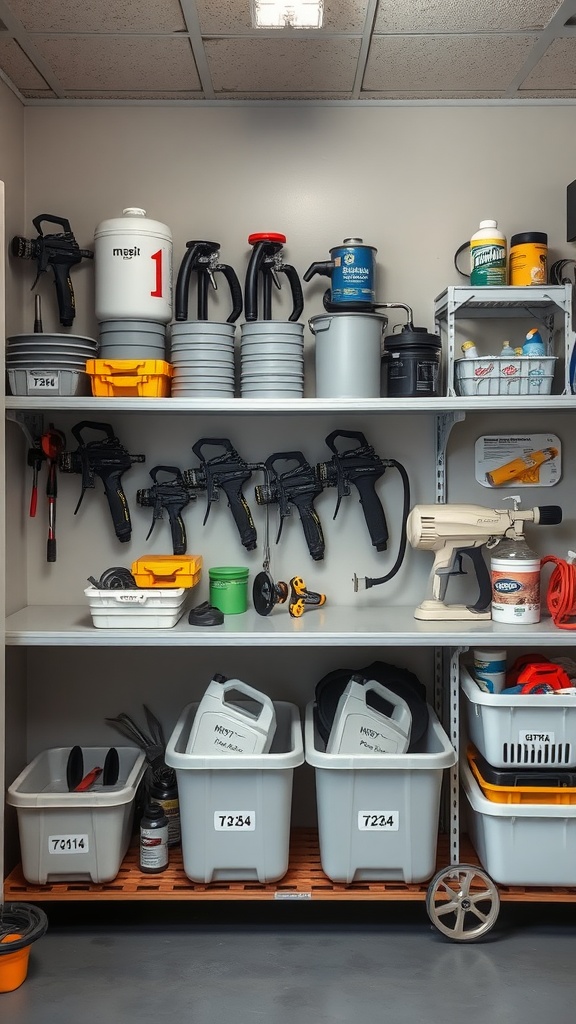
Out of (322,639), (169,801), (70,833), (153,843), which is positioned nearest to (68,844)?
(70,833)

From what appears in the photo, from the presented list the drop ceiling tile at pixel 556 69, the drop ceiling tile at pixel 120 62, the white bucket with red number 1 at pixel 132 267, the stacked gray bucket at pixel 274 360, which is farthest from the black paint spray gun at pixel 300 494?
the drop ceiling tile at pixel 556 69

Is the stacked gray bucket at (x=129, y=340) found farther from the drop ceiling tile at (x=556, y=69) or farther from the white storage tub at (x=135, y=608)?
the drop ceiling tile at (x=556, y=69)

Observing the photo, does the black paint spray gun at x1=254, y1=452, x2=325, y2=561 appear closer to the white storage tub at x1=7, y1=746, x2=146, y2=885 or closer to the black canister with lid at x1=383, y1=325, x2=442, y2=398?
the black canister with lid at x1=383, y1=325, x2=442, y2=398

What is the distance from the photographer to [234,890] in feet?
8.46

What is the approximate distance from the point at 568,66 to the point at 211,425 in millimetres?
1658

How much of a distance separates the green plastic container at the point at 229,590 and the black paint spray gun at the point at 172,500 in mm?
201

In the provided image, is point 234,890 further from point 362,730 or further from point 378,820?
point 362,730

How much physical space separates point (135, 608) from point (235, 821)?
708mm

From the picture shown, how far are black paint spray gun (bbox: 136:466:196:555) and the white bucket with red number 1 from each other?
0.58 meters

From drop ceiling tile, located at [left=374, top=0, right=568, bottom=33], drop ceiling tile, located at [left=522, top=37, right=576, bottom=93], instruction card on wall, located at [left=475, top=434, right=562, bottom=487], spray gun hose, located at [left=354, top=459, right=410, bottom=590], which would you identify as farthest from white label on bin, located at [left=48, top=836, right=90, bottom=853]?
drop ceiling tile, located at [left=522, top=37, right=576, bottom=93]

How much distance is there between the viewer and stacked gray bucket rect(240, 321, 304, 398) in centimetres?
273

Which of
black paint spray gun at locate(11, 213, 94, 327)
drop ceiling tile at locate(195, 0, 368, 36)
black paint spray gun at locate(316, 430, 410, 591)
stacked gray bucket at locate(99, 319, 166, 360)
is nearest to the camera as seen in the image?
drop ceiling tile at locate(195, 0, 368, 36)

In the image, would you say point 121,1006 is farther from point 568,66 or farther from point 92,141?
point 568,66

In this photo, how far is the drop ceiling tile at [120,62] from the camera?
2.57 metres
